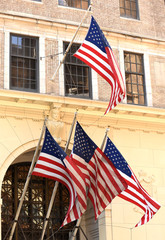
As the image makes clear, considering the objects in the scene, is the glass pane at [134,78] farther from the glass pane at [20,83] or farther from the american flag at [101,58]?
the american flag at [101,58]

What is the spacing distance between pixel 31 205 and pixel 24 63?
18.3ft

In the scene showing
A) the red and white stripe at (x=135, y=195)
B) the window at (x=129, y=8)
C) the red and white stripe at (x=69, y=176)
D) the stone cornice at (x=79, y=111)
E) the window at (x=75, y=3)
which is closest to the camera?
the red and white stripe at (x=69, y=176)

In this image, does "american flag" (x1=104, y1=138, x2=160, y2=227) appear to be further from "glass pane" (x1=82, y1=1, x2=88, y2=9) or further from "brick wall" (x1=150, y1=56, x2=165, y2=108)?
"glass pane" (x1=82, y1=1, x2=88, y2=9)

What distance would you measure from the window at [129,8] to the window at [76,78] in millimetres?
3018

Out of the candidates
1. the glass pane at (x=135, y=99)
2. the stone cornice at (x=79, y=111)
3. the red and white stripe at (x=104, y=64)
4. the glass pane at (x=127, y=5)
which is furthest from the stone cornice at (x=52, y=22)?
the red and white stripe at (x=104, y=64)

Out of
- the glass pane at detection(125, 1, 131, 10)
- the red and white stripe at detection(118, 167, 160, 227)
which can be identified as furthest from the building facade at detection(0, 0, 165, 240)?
the red and white stripe at detection(118, 167, 160, 227)

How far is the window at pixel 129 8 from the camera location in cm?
2284

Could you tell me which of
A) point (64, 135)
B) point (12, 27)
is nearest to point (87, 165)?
point (64, 135)

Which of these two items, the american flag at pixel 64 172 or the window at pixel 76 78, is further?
the window at pixel 76 78

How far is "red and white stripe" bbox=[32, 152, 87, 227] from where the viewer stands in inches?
638

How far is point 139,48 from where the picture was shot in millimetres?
22328

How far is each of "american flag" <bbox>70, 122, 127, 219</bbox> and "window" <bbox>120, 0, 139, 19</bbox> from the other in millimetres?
7948

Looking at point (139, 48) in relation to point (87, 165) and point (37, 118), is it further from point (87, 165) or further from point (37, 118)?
point (87, 165)

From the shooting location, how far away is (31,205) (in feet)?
69.3
